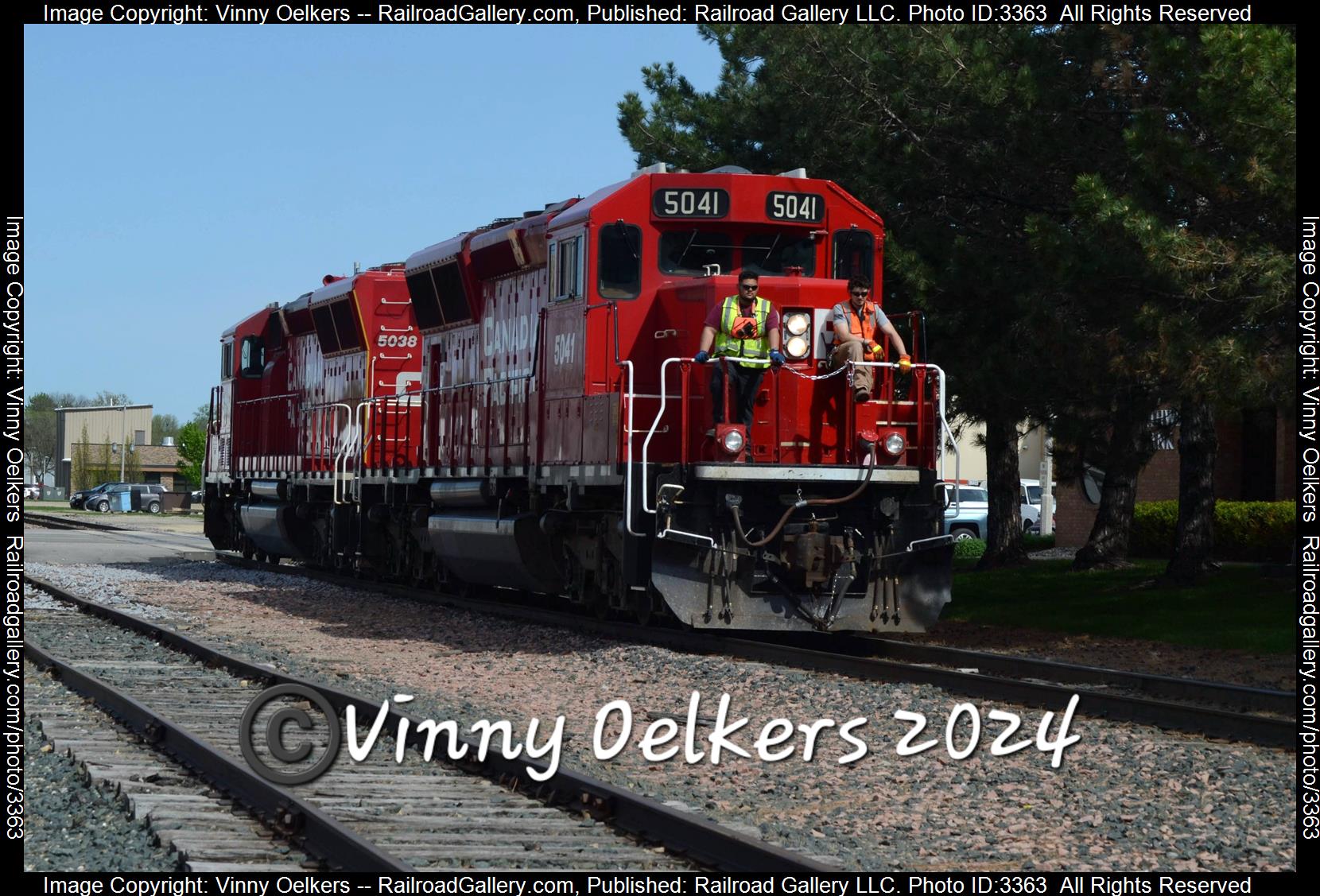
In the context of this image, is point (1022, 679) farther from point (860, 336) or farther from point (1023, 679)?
point (860, 336)

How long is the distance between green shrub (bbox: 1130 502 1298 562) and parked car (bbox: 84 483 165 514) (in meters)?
61.7

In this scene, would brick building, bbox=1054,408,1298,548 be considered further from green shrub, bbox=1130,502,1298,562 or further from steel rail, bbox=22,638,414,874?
steel rail, bbox=22,638,414,874

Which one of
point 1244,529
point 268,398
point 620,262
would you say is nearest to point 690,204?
point 620,262

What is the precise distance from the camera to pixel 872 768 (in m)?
8.84

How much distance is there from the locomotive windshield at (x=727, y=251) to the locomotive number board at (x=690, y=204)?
8.8 inches

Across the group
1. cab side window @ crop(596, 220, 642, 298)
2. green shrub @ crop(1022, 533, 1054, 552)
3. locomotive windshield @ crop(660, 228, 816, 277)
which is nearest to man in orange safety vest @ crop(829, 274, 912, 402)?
locomotive windshield @ crop(660, 228, 816, 277)

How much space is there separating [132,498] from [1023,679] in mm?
76130

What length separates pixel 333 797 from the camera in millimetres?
7664

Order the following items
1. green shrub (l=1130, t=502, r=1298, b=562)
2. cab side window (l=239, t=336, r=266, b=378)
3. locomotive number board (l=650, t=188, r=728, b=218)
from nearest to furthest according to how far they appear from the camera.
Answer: locomotive number board (l=650, t=188, r=728, b=218) < green shrub (l=1130, t=502, r=1298, b=562) < cab side window (l=239, t=336, r=266, b=378)

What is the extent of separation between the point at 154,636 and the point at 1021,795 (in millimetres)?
10382

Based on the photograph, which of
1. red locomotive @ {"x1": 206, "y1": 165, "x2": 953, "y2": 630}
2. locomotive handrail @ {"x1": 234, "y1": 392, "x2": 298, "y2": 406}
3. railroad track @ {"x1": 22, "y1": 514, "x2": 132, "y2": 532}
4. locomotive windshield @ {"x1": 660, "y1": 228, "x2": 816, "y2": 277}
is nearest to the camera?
red locomotive @ {"x1": 206, "y1": 165, "x2": 953, "y2": 630}

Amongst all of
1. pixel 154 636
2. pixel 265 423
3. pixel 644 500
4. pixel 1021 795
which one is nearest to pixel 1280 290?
pixel 644 500

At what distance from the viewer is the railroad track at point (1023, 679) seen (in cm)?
991

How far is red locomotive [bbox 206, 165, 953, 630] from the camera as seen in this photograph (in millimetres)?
13906
